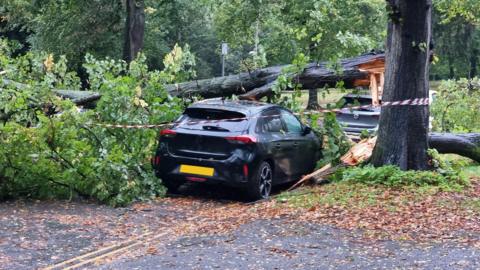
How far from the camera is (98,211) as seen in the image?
29.1ft

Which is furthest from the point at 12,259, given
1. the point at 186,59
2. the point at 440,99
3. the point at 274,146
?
the point at 440,99

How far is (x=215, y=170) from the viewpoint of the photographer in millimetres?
9734

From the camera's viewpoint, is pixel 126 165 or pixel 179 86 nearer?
pixel 126 165

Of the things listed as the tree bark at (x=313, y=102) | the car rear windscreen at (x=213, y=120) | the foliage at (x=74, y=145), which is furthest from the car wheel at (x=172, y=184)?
the tree bark at (x=313, y=102)

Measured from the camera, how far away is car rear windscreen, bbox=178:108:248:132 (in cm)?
990

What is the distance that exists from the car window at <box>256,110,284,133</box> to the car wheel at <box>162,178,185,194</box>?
1576mm

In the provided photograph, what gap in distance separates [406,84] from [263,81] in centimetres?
363

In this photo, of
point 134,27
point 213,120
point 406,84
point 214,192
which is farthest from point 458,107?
point 134,27

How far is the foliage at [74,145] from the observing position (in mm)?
9070

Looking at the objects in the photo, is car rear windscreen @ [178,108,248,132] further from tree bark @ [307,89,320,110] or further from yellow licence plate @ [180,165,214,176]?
tree bark @ [307,89,320,110]

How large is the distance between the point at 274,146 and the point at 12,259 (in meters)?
5.02

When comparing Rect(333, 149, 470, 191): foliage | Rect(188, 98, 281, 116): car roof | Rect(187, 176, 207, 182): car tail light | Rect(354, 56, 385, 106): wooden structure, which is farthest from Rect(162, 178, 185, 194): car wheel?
Rect(354, 56, 385, 106): wooden structure

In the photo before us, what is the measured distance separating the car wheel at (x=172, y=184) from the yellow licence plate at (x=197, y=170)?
392 mm

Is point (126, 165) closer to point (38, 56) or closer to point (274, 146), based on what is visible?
point (274, 146)
